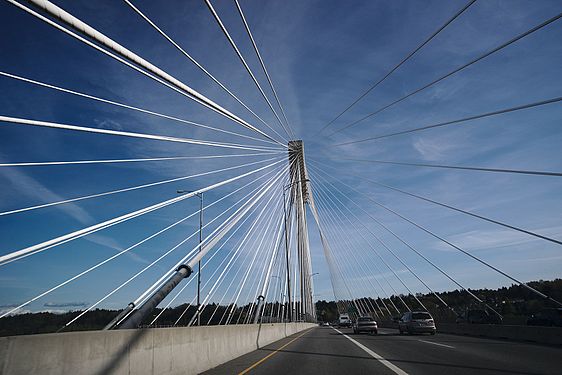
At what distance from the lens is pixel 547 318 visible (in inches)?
878

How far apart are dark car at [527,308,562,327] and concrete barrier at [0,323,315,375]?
60.5ft

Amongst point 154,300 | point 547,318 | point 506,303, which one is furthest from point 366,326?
point 506,303

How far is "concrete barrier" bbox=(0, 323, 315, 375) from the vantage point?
4.49 meters

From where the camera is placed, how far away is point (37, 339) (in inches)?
184

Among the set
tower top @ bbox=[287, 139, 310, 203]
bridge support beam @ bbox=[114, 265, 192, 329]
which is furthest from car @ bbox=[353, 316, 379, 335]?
bridge support beam @ bbox=[114, 265, 192, 329]

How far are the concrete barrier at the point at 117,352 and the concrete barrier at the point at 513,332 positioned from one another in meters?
12.9

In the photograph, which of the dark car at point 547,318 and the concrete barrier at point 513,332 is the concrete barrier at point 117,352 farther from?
the dark car at point 547,318

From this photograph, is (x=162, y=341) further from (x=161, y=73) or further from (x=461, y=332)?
(x=461, y=332)

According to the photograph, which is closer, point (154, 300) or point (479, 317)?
point (154, 300)

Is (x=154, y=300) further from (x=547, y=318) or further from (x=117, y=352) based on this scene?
(x=547, y=318)

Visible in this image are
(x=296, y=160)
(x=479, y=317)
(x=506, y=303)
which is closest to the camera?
(x=479, y=317)

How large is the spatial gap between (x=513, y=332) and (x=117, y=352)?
19866mm

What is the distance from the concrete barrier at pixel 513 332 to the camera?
641 inches

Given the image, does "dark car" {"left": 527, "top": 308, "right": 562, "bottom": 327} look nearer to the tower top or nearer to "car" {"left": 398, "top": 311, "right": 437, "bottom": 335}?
"car" {"left": 398, "top": 311, "right": 437, "bottom": 335}
